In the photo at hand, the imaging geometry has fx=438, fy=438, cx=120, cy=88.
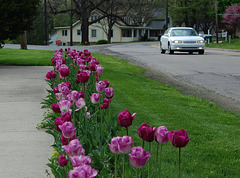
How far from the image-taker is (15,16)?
1647cm

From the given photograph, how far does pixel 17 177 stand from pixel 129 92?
5906mm

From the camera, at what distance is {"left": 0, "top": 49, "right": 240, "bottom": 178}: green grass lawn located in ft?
13.9

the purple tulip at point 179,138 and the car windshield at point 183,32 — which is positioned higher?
the car windshield at point 183,32

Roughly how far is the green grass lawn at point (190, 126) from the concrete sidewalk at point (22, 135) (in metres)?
1.07

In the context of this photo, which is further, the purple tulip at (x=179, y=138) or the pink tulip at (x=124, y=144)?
the purple tulip at (x=179, y=138)

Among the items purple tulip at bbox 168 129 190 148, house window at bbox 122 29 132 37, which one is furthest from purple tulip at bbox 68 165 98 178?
house window at bbox 122 29 132 37

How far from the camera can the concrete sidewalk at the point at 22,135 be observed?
14.0 ft

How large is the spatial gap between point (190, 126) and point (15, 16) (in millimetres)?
11865

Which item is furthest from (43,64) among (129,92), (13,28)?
(129,92)

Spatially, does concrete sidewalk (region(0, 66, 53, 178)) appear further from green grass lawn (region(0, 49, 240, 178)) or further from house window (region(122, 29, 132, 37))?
house window (region(122, 29, 132, 37))

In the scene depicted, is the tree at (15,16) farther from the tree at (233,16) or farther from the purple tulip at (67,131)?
the tree at (233,16)

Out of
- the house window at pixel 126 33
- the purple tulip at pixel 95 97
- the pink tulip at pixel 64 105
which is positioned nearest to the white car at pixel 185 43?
the purple tulip at pixel 95 97

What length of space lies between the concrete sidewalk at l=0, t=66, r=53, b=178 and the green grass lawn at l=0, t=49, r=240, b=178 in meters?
1.07

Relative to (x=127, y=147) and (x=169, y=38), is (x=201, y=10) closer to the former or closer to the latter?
(x=169, y=38)
